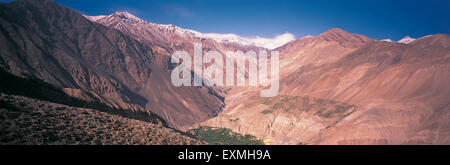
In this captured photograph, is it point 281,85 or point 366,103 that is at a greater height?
point 281,85

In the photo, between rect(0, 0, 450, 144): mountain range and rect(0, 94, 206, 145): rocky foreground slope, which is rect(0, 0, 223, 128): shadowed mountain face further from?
rect(0, 94, 206, 145): rocky foreground slope

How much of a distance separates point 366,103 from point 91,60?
354ft

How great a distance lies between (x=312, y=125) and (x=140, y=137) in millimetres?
55509

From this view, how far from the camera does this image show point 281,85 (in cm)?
11231

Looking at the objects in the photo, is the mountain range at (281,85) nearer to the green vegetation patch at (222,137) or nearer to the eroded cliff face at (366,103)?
the eroded cliff face at (366,103)

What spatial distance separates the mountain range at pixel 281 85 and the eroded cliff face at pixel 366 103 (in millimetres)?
231

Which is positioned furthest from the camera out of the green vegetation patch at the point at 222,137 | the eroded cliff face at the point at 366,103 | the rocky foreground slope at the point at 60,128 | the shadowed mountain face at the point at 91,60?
the green vegetation patch at the point at 222,137

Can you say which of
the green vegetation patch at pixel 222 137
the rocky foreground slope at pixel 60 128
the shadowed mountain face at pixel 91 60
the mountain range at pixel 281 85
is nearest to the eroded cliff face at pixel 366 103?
the mountain range at pixel 281 85

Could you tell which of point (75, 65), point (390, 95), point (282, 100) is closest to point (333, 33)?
point (282, 100)

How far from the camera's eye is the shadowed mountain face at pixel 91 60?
6950 cm

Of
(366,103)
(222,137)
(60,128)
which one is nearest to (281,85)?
(222,137)

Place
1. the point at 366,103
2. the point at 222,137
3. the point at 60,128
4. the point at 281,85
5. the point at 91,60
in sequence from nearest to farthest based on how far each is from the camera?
1. the point at 60,128
2. the point at 366,103
3. the point at 222,137
4. the point at 91,60
5. the point at 281,85

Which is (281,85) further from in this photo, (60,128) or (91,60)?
(60,128)
